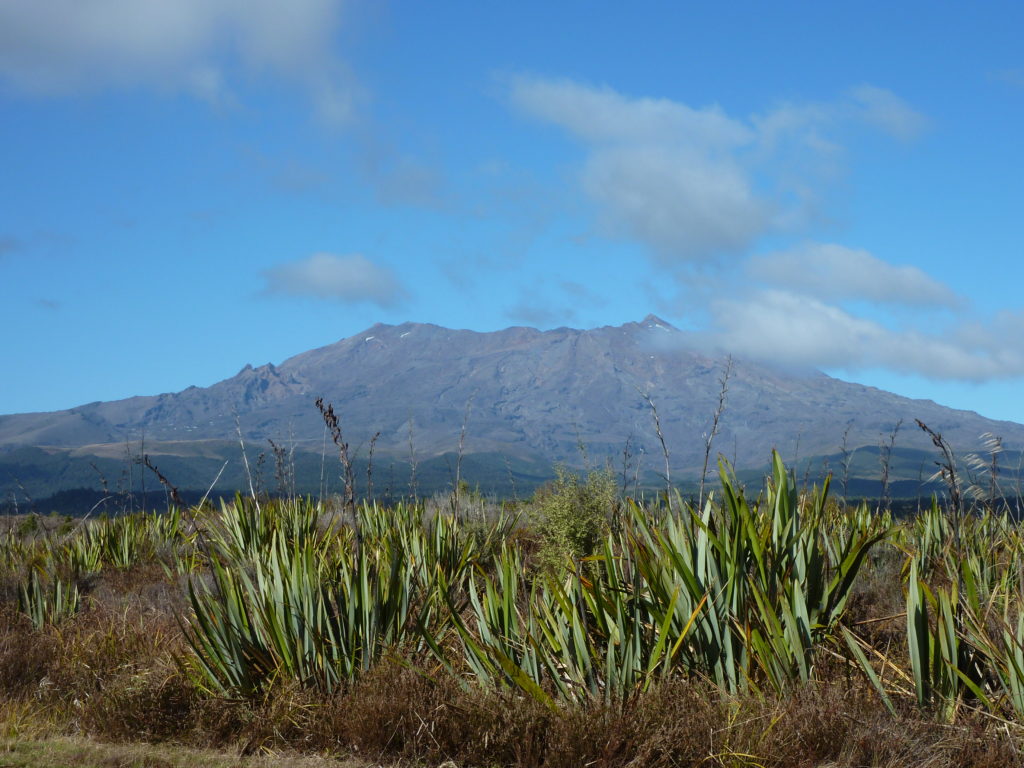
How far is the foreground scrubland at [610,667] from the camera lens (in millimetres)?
5008

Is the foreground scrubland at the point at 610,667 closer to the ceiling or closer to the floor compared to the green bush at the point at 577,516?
closer to the floor

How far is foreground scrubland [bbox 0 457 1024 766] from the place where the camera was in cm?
501

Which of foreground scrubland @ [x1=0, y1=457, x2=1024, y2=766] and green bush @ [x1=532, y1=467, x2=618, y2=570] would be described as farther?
green bush @ [x1=532, y1=467, x2=618, y2=570]

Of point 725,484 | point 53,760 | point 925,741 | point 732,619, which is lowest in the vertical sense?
point 53,760

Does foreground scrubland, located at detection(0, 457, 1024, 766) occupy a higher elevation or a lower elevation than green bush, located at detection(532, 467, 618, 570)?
lower

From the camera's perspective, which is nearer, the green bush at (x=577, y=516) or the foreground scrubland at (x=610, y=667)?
the foreground scrubland at (x=610, y=667)

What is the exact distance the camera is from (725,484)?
5.64 m

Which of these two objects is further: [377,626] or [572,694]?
[377,626]

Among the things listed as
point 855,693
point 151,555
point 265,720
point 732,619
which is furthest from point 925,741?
point 151,555

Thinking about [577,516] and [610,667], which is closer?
[610,667]

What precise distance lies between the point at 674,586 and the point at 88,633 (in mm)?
5743

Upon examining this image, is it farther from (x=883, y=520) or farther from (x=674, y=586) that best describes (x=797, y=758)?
(x=883, y=520)

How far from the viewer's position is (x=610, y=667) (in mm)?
5422

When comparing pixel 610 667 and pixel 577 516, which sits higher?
pixel 577 516
